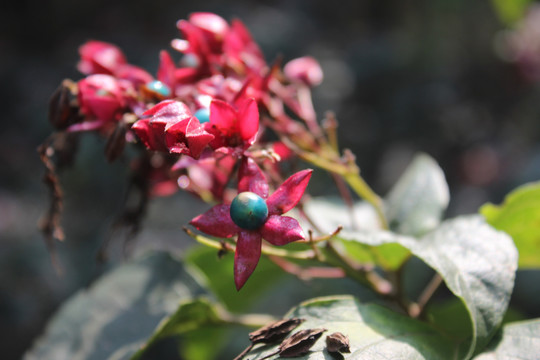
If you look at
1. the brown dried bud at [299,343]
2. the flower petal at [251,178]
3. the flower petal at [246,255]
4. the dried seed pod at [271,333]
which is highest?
the flower petal at [251,178]

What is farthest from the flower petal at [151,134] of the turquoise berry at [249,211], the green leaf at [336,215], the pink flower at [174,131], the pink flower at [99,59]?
the green leaf at [336,215]

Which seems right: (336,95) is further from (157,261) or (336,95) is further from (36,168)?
(157,261)

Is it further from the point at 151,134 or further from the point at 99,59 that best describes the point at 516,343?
the point at 99,59

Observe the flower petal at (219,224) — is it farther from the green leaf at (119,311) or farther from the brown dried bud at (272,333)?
the green leaf at (119,311)

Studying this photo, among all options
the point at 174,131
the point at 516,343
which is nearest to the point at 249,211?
the point at 174,131

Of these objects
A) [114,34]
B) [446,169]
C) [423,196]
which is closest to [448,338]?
[423,196]

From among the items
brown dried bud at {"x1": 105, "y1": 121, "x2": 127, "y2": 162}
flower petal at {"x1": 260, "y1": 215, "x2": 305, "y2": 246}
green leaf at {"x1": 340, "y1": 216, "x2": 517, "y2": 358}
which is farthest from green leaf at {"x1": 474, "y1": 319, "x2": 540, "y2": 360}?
brown dried bud at {"x1": 105, "y1": 121, "x2": 127, "y2": 162}
